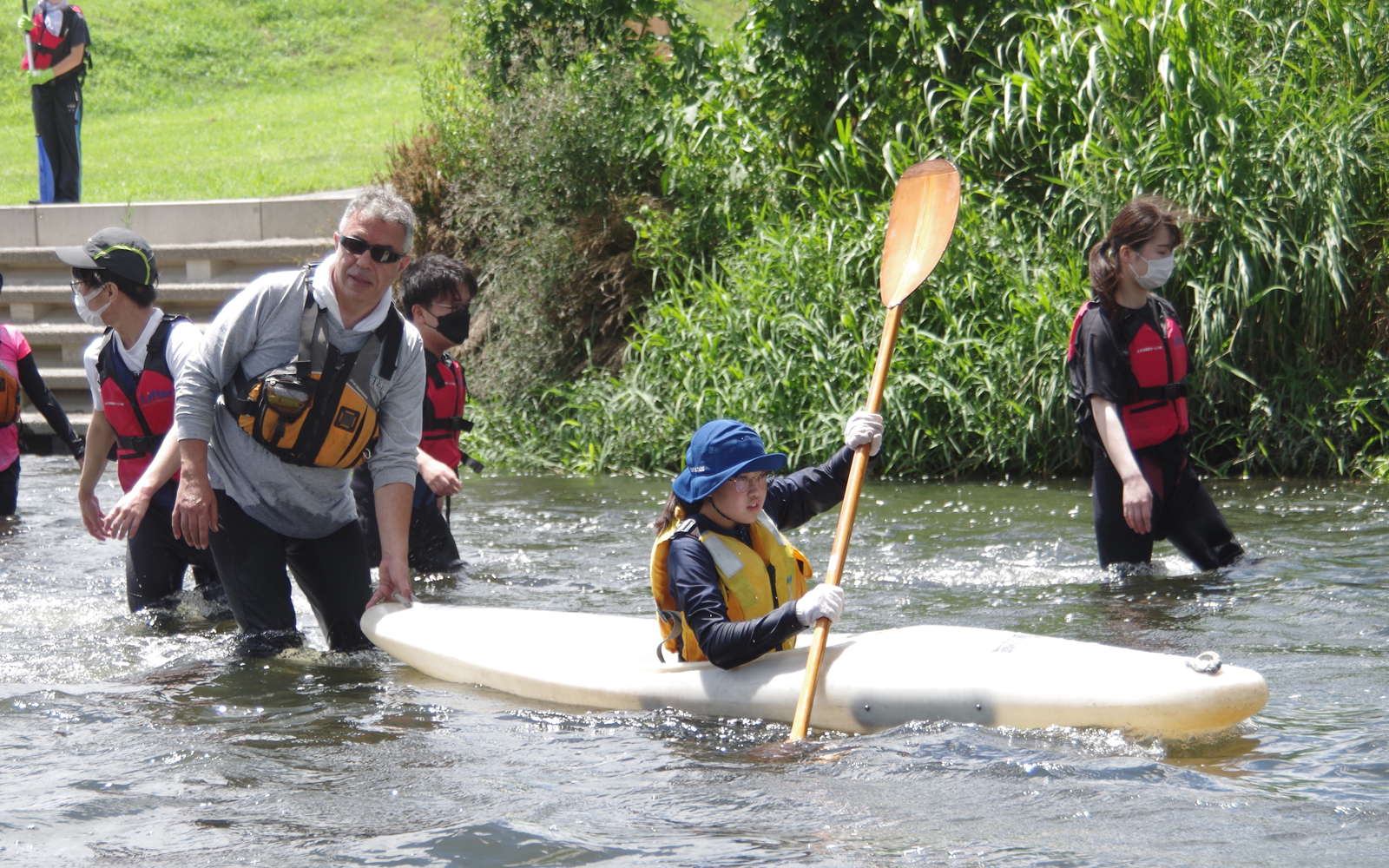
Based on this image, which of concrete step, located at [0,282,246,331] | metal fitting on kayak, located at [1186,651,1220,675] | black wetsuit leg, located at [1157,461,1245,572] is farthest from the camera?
concrete step, located at [0,282,246,331]

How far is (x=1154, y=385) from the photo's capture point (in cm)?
466

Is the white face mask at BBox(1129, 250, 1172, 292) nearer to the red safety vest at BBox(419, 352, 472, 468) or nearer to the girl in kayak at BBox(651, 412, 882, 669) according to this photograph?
the girl in kayak at BBox(651, 412, 882, 669)

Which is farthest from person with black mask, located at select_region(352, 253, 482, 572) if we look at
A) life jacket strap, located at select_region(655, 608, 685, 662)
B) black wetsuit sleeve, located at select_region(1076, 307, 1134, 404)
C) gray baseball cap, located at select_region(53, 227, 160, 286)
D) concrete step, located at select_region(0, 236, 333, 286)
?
concrete step, located at select_region(0, 236, 333, 286)

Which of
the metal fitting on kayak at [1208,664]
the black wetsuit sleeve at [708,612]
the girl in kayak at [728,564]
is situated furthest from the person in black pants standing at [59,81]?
the metal fitting on kayak at [1208,664]

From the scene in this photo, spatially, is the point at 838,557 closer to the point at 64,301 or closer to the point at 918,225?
the point at 918,225

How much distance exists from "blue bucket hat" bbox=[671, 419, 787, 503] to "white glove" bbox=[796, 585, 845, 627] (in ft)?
1.10

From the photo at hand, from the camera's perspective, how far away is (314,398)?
12.1 feet

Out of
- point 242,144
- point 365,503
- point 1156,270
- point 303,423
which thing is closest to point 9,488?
point 365,503

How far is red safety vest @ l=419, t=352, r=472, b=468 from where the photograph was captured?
5277 millimetres

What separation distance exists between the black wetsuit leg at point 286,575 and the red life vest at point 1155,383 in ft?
8.24

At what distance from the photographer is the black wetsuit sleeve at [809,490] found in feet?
13.0

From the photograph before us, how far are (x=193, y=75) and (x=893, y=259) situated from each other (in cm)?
2194

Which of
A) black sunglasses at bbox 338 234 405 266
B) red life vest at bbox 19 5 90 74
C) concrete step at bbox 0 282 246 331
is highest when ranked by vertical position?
red life vest at bbox 19 5 90 74

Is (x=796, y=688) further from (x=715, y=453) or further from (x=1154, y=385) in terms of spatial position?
(x=1154, y=385)
